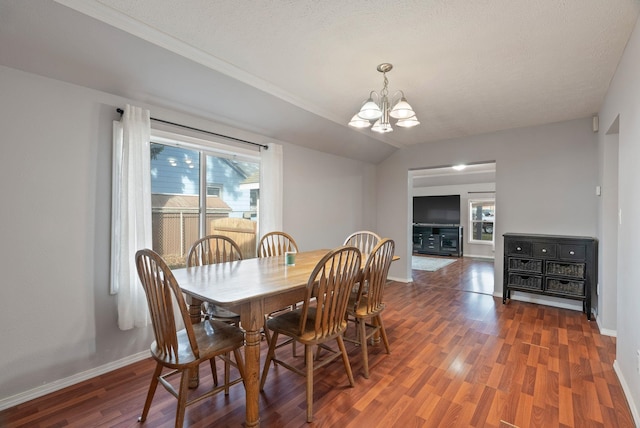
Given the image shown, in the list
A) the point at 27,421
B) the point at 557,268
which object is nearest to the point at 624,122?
the point at 557,268

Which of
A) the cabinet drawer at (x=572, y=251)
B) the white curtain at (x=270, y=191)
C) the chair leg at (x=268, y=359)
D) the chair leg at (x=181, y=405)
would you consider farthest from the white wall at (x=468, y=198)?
the chair leg at (x=181, y=405)

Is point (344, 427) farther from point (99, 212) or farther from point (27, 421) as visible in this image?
point (99, 212)

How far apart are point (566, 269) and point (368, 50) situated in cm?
350

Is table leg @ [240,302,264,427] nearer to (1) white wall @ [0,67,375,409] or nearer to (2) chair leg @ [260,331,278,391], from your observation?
(2) chair leg @ [260,331,278,391]

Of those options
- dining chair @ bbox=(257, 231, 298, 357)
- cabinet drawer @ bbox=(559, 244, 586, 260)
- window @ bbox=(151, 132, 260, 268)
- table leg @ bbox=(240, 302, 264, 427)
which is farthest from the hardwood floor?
window @ bbox=(151, 132, 260, 268)

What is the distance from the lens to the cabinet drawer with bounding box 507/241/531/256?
3.76m

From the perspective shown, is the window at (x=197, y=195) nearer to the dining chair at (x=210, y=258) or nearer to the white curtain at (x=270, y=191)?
the white curtain at (x=270, y=191)

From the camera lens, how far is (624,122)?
6.97 feet

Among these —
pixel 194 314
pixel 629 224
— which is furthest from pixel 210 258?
pixel 629 224

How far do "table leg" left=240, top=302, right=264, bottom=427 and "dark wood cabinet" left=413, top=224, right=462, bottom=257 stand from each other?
7771 mm

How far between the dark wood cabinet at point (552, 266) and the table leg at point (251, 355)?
359cm

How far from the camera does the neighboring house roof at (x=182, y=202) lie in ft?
8.94

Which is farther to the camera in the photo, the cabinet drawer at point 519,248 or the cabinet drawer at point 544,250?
the cabinet drawer at point 519,248

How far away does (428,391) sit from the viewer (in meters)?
1.99
